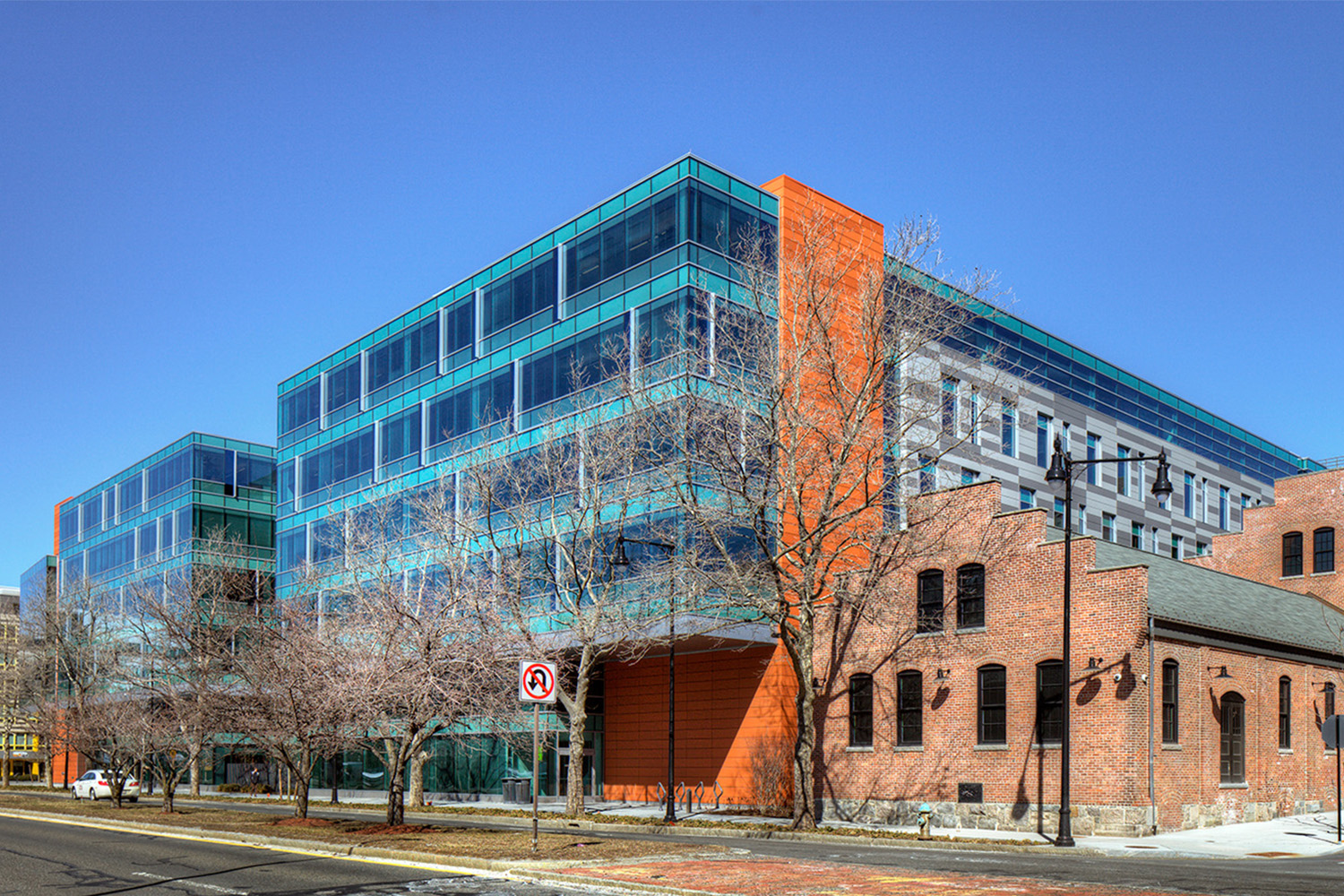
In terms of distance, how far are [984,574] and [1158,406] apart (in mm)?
36822

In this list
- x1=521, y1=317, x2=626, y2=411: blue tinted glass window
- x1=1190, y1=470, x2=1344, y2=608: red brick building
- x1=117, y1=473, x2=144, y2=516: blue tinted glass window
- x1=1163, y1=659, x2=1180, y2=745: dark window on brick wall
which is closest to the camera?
x1=1163, y1=659, x2=1180, y2=745: dark window on brick wall

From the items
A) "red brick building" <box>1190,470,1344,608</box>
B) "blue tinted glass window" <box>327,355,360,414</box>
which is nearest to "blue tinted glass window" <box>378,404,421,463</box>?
"blue tinted glass window" <box>327,355,360,414</box>

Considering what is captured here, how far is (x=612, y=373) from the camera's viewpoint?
42.2 meters

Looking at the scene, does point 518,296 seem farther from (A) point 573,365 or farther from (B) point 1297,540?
(B) point 1297,540

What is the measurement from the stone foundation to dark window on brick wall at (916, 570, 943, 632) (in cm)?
497

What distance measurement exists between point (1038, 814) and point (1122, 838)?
8.85 feet

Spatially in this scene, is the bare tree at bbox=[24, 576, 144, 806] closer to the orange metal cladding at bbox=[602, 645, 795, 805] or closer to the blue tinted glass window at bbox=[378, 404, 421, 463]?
the blue tinted glass window at bbox=[378, 404, 421, 463]

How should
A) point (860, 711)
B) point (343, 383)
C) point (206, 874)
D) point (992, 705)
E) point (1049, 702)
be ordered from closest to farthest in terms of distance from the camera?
point (206, 874) < point (1049, 702) < point (992, 705) < point (860, 711) < point (343, 383)

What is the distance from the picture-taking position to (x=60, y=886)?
670 inches

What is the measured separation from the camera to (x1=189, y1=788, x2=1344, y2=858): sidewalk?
A: 2539 cm

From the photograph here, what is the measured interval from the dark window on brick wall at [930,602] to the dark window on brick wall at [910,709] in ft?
4.79

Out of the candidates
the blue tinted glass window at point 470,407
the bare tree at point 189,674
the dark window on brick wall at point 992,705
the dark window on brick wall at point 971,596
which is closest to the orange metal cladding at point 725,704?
the dark window on brick wall at point 971,596

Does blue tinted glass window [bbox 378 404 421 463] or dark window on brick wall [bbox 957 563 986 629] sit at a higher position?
blue tinted glass window [bbox 378 404 421 463]

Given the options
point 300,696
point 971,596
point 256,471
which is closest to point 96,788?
point 256,471
